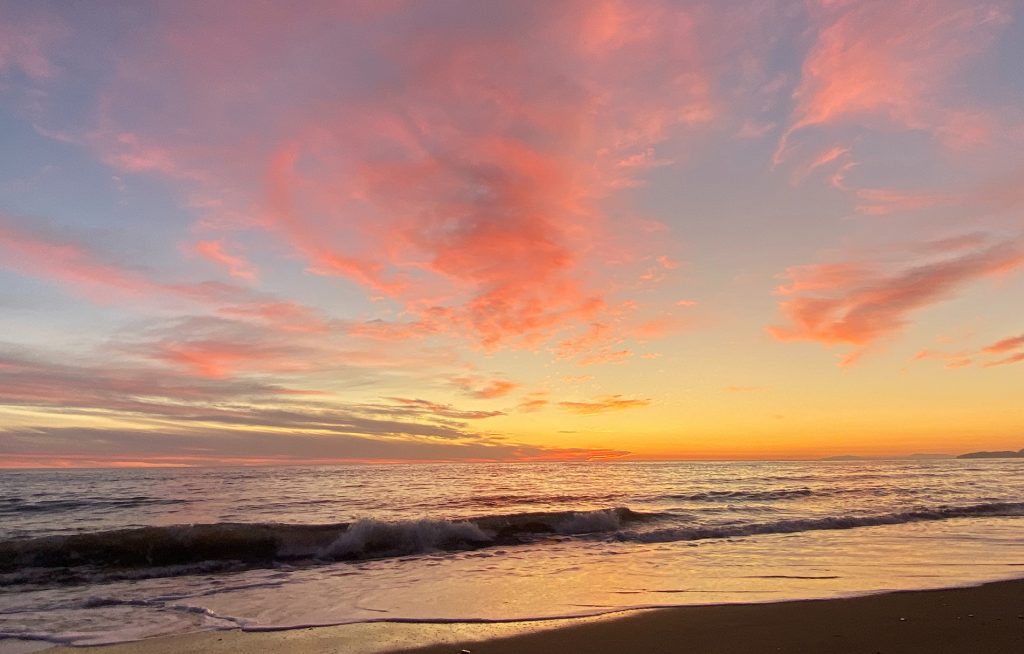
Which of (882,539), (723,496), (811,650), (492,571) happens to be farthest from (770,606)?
(723,496)

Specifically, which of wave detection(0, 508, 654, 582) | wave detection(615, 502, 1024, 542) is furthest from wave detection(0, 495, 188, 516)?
wave detection(615, 502, 1024, 542)

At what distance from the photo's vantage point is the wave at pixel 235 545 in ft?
49.9

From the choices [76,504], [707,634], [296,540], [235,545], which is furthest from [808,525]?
[76,504]

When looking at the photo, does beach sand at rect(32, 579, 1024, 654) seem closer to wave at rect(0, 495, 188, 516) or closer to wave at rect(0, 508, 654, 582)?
wave at rect(0, 508, 654, 582)

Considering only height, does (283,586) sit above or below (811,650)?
below

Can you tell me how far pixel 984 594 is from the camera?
876 centimetres

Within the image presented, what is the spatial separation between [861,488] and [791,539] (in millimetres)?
24707

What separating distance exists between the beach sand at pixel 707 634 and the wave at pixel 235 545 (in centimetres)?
871

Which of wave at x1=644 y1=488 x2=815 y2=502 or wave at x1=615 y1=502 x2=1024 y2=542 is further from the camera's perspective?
wave at x1=644 y1=488 x2=815 y2=502

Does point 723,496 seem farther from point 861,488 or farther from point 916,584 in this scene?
point 916,584

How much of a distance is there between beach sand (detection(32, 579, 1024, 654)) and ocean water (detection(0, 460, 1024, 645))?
2.05 feet

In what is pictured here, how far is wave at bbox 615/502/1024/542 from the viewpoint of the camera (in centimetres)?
1822

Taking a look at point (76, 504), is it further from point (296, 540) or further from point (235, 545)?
point (296, 540)

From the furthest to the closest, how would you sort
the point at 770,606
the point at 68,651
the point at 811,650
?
the point at 770,606, the point at 68,651, the point at 811,650
